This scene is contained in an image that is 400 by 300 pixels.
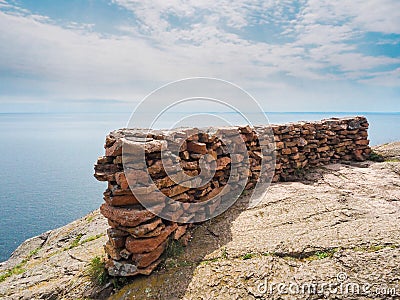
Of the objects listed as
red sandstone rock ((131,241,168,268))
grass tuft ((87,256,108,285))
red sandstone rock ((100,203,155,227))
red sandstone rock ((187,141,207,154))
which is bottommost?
grass tuft ((87,256,108,285))

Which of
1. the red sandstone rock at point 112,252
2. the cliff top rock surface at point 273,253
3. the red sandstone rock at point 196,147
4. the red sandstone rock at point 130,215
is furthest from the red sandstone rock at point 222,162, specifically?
the red sandstone rock at point 112,252

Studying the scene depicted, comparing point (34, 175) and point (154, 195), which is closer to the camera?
point (154, 195)

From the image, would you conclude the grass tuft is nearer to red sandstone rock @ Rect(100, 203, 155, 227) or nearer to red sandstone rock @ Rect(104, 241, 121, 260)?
red sandstone rock @ Rect(104, 241, 121, 260)

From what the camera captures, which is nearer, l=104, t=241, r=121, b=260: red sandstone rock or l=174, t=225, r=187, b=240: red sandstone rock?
l=104, t=241, r=121, b=260: red sandstone rock

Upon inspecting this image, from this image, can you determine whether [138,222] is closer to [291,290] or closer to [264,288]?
[264,288]

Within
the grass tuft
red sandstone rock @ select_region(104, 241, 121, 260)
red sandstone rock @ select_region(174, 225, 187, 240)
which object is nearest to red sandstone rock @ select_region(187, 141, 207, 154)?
red sandstone rock @ select_region(174, 225, 187, 240)

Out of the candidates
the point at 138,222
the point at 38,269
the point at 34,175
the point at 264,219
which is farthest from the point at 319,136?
the point at 34,175

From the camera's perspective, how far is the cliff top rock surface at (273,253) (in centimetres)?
477

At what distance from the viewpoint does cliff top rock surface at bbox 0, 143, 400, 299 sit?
4.77 m

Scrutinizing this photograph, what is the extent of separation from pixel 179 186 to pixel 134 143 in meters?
1.40

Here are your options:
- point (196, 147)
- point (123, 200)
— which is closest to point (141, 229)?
point (123, 200)

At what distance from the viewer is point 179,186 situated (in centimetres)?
595

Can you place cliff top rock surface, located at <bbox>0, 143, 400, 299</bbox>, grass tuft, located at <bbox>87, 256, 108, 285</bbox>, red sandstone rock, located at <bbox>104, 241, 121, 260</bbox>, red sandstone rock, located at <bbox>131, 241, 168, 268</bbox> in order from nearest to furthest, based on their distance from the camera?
cliff top rock surface, located at <bbox>0, 143, 400, 299</bbox> → red sandstone rock, located at <bbox>131, 241, 168, 268</bbox> → red sandstone rock, located at <bbox>104, 241, 121, 260</bbox> → grass tuft, located at <bbox>87, 256, 108, 285</bbox>

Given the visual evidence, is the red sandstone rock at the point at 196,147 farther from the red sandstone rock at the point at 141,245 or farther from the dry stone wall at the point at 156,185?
the red sandstone rock at the point at 141,245
